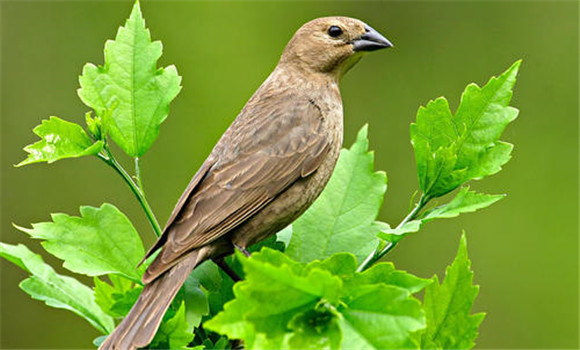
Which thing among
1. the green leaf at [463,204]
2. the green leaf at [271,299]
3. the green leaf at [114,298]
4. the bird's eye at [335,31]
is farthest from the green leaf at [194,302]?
the bird's eye at [335,31]

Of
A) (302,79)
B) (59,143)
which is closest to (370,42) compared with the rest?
(302,79)

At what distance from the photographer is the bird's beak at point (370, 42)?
325cm

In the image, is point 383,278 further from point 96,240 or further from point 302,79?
point 302,79

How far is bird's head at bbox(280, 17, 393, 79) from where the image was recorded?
329 cm

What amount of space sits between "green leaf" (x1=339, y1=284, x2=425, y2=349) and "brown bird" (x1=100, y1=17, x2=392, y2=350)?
56 centimetres

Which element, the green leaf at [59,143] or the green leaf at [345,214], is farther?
the green leaf at [345,214]

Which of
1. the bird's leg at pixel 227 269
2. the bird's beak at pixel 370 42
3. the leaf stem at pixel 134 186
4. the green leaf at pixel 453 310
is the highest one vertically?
the bird's beak at pixel 370 42

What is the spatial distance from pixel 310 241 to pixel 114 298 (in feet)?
1.90

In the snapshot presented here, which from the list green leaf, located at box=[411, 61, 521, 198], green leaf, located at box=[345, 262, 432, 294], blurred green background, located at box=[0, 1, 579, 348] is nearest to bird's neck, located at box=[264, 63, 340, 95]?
green leaf, located at box=[411, 61, 521, 198]

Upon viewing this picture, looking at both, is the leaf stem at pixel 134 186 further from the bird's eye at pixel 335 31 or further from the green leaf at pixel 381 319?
the bird's eye at pixel 335 31

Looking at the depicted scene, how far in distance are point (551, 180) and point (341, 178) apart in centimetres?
425

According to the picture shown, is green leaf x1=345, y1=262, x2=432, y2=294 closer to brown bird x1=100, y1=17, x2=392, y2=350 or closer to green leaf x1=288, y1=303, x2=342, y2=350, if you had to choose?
green leaf x1=288, y1=303, x2=342, y2=350

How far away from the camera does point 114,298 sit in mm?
2428

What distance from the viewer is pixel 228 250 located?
106 inches
